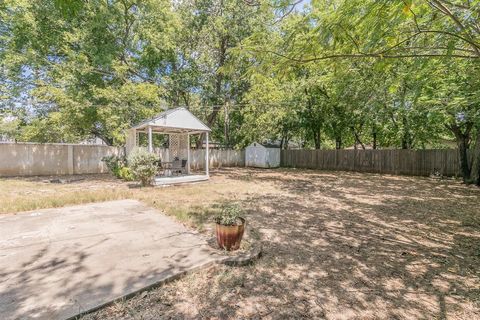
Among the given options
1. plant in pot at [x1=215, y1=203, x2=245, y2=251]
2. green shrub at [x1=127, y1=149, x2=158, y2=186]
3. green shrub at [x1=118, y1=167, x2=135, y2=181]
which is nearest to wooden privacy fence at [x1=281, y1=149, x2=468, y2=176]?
green shrub at [x1=127, y1=149, x2=158, y2=186]

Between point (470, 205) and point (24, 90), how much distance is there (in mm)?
17754

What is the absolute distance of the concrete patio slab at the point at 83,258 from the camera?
7.06 ft

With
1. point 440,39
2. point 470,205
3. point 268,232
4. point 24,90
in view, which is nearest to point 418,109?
point 470,205

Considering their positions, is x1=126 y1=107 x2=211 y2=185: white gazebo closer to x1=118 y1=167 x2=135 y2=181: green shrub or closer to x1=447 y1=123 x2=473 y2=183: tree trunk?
x1=118 y1=167 x2=135 y2=181: green shrub

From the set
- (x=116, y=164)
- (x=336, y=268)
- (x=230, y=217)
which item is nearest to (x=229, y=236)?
(x=230, y=217)

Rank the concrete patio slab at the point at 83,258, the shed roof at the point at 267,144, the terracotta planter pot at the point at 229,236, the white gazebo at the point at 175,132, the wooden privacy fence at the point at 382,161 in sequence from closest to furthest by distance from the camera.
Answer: the concrete patio slab at the point at 83,258 → the terracotta planter pot at the point at 229,236 → the white gazebo at the point at 175,132 → the wooden privacy fence at the point at 382,161 → the shed roof at the point at 267,144

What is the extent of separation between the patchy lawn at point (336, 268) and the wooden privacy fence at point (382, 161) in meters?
6.56

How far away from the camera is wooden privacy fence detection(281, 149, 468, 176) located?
37.8 feet

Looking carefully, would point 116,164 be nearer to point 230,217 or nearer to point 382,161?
point 230,217

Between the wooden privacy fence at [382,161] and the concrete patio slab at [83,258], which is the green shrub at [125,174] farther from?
the wooden privacy fence at [382,161]

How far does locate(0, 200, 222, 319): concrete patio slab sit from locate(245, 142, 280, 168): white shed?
542 inches

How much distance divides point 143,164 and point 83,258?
591 cm

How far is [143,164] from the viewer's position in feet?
28.1

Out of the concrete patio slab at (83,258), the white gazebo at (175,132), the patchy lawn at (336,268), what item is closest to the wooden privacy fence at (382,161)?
the patchy lawn at (336,268)
